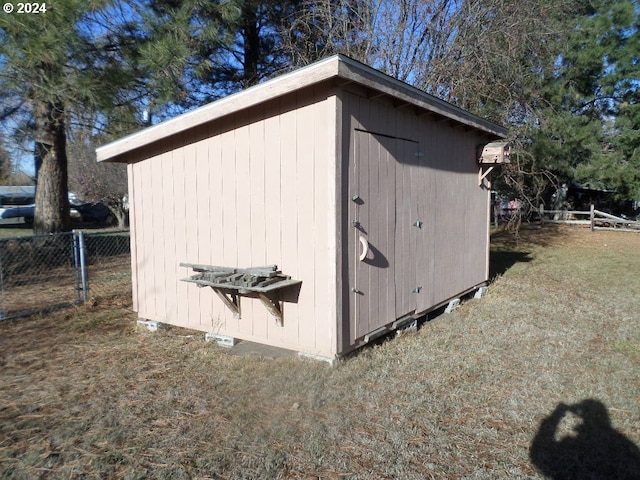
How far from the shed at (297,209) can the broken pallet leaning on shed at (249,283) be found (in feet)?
0.05

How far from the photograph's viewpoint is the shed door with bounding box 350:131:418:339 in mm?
3959

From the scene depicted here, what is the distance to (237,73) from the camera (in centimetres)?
923

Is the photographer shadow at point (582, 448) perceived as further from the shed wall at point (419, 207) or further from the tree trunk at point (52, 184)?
the tree trunk at point (52, 184)

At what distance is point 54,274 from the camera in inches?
325

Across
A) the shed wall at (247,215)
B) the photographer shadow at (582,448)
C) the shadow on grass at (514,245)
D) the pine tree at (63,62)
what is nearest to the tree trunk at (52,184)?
the pine tree at (63,62)

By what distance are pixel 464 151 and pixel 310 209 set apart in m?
3.35

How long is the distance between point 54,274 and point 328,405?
7154mm

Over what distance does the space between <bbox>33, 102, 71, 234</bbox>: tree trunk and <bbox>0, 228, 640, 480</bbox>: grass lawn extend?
4.45m

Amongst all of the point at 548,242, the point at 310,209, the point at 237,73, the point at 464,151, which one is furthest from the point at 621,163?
the point at 310,209

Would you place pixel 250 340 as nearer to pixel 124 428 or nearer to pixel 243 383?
pixel 243 383

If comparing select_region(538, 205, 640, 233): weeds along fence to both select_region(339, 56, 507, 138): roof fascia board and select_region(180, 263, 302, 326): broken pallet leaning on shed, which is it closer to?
select_region(339, 56, 507, 138): roof fascia board

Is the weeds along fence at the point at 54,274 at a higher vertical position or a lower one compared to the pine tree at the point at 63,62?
lower

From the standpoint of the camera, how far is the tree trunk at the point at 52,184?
855 centimetres

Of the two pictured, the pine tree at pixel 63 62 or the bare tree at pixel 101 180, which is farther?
the bare tree at pixel 101 180
